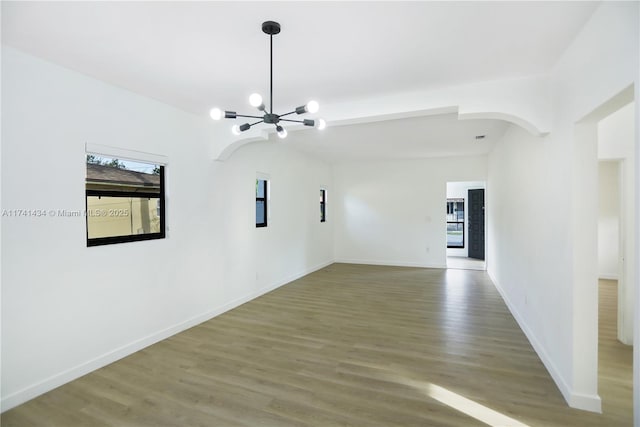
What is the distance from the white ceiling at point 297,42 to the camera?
76.2 inches

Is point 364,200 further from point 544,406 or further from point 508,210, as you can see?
point 544,406

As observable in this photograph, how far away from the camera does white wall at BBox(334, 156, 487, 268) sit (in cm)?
787

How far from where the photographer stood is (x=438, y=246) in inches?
313

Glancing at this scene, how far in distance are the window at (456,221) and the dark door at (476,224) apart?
77 centimetres

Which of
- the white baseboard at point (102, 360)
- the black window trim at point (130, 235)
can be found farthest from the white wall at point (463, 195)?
the black window trim at point (130, 235)

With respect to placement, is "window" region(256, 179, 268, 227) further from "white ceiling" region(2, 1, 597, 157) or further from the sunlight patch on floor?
the sunlight patch on floor

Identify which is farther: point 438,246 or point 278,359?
point 438,246

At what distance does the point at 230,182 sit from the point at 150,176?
1.26m

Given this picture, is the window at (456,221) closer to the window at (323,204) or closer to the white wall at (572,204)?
the window at (323,204)

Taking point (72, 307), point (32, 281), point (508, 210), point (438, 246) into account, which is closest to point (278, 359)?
point (72, 307)

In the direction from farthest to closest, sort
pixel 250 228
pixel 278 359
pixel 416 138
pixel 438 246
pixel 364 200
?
pixel 364 200 < pixel 438 246 < pixel 416 138 < pixel 250 228 < pixel 278 359

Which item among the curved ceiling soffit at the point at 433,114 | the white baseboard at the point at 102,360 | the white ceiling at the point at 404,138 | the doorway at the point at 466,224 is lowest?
the white baseboard at the point at 102,360

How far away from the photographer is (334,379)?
273 centimetres

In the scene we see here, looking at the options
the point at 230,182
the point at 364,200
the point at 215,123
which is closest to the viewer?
the point at 215,123
